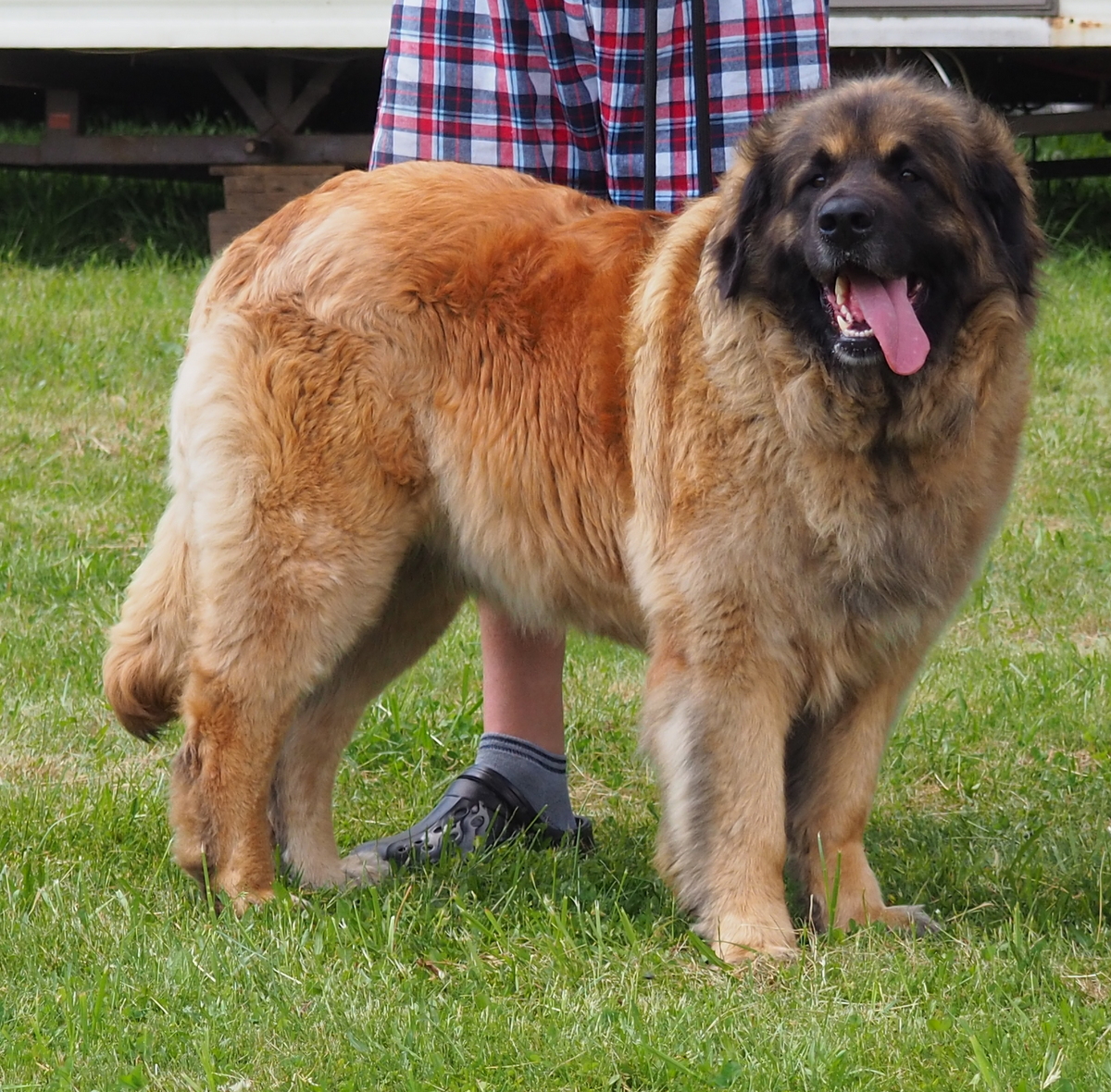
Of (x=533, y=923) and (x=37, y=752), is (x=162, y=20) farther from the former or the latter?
(x=533, y=923)

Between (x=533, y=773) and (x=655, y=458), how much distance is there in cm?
100

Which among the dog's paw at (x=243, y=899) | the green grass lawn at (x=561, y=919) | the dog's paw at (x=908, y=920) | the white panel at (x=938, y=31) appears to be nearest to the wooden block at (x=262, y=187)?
the white panel at (x=938, y=31)

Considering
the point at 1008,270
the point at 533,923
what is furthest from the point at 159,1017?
the point at 1008,270

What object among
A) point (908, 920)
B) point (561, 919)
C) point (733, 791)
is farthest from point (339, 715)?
point (908, 920)

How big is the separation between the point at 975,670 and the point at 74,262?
248 inches

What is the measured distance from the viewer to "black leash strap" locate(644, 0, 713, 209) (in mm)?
3268

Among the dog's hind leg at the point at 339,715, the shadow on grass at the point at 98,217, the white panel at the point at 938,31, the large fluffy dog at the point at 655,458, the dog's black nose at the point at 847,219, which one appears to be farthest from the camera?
the shadow on grass at the point at 98,217

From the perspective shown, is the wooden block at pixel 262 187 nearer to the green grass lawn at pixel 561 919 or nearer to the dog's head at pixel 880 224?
the green grass lawn at pixel 561 919

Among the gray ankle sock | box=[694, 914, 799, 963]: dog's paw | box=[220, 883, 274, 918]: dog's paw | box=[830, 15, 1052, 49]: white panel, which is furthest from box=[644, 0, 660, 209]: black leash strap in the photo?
box=[830, 15, 1052, 49]: white panel

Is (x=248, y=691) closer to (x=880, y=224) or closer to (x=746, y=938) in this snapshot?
(x=746, y=938)

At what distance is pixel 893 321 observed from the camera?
9.08 ft

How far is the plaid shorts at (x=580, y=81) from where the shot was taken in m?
3.44

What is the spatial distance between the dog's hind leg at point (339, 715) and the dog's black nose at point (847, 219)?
3.93 ft

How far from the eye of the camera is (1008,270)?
9.36 ft
